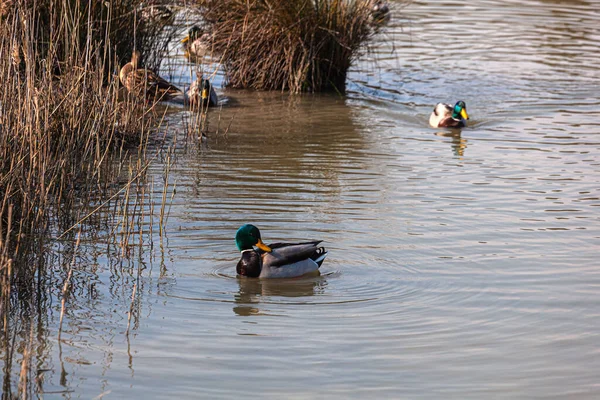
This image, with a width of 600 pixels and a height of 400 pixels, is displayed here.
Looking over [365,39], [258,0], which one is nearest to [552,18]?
[365,39]

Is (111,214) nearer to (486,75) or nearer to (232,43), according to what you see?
(232,43)

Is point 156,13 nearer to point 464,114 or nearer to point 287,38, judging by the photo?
point 287,38

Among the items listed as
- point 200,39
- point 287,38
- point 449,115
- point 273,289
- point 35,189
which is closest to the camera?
point 35,189

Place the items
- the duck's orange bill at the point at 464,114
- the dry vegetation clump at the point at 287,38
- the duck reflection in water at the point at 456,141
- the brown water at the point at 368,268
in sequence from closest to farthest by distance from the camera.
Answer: the brown water at the point at 368,268 < the duck reflection in water at the point at 456,141 < the duck's orange bill at the point at 464,114 < the dry vegetation clump at the point at 287,38

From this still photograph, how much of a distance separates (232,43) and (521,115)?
4.48 metres

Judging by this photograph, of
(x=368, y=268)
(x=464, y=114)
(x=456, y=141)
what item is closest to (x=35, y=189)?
(x=368, y=268)

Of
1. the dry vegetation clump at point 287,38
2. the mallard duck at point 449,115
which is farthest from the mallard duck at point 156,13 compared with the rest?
the mallard duck at point 449,115

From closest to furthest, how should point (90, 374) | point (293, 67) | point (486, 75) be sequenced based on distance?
point (90, 374) < point (293, 67) < point (486, 75)

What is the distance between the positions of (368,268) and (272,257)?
2.53 feet

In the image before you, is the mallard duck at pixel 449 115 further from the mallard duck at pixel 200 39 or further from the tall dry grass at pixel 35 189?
the tall dry grass at pixel 35 189

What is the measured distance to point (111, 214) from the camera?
8625 mm

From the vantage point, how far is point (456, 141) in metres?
12.7

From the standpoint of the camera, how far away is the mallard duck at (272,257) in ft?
24.0

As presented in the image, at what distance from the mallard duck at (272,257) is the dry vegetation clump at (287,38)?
711 cm
